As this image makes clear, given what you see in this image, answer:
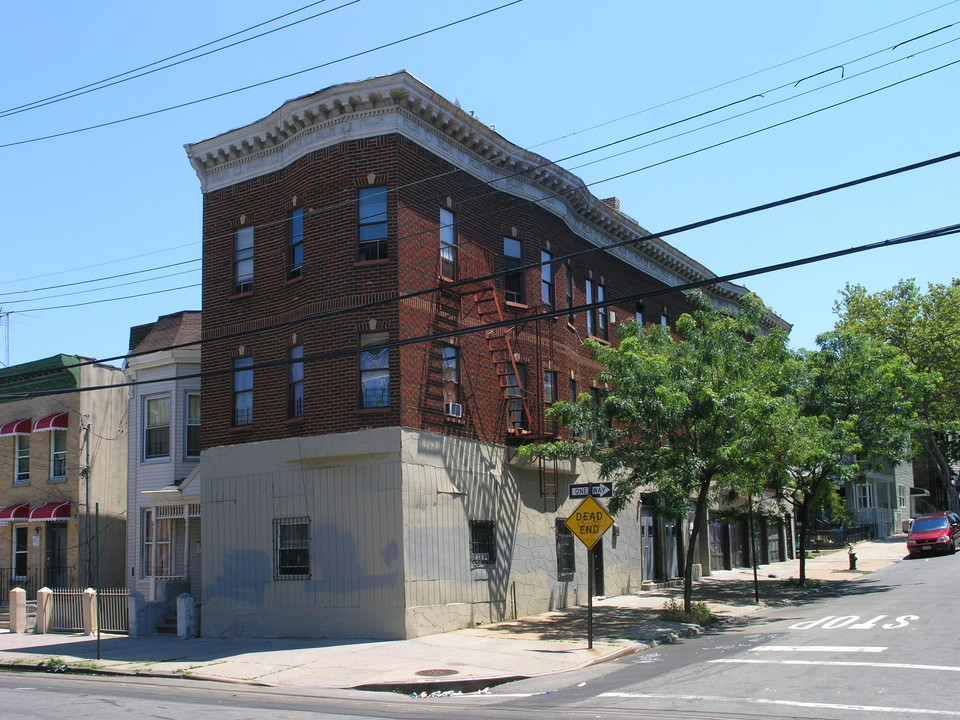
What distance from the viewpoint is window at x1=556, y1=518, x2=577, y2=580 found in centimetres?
2361

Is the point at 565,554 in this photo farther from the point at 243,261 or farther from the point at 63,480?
the point at 63,480

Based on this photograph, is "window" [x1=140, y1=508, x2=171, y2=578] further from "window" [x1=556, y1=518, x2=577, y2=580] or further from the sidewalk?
"window" [x1=556, y1=518, x2=577, y2=580]

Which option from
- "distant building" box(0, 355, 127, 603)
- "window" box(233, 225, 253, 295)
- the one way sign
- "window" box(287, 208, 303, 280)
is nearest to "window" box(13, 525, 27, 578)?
"distant building" box(0, 355, 127, 603)

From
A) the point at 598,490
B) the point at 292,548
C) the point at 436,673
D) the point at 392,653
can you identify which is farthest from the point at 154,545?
the point at 436,673

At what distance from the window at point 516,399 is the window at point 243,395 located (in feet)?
20.4

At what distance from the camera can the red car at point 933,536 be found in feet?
125

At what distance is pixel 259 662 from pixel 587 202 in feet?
52.2

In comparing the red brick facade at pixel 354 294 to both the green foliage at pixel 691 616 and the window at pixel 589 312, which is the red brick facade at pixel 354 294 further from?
the green foliage at pixel 691 616

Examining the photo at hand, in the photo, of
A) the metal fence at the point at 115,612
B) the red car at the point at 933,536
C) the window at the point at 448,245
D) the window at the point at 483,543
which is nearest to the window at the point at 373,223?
the window at the point at 448,245

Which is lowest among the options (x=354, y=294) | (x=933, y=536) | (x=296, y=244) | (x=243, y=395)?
(x=933, y=536)

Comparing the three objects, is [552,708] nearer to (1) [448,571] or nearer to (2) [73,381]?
(1) [448,571]

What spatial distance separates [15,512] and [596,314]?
1919 centimetres

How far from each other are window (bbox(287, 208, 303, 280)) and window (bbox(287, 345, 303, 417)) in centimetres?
184

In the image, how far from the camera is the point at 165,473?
24750 millimetres
